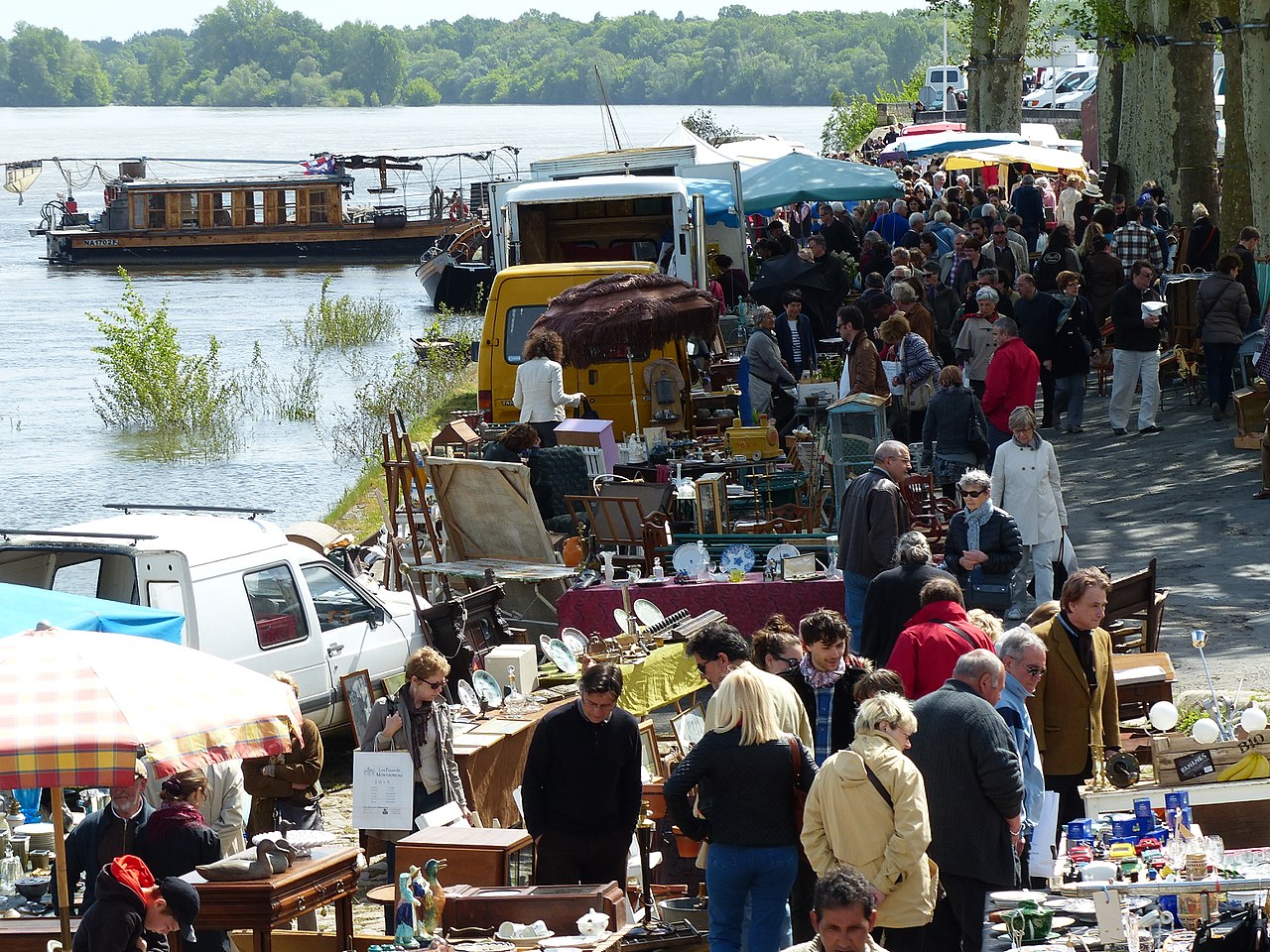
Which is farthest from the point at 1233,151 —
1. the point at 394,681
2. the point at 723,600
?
the point at 394,681

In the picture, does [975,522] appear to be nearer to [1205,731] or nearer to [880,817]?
[1205,731]

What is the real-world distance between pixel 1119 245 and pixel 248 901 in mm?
15296

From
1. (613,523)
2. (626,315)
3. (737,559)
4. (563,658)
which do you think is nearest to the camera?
(563,658)

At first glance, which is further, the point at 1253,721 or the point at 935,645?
the point at 935,645

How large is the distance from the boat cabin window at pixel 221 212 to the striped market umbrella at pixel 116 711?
54806mm

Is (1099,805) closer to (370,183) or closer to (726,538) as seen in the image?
(726,538)

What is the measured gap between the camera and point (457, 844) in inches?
281

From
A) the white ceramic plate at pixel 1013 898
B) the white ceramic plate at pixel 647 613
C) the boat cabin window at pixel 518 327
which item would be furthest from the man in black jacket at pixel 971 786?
the boat cabin window at pixel 518 327

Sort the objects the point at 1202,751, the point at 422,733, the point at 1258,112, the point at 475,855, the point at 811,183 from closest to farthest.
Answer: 1. the point at 475,855
2. the point at 1202,751
3. the point at 422,733
4. the point at 1258,112
5. the point at 811,183

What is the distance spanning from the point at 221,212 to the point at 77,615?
54.4 meters

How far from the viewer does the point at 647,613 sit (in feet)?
35.4

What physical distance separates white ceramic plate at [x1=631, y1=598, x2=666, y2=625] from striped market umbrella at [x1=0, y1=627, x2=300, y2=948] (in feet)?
13.3

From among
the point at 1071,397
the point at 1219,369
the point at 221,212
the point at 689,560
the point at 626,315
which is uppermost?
the point at 221,212

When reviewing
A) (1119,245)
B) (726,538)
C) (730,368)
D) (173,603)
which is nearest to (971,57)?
(1119,245)
